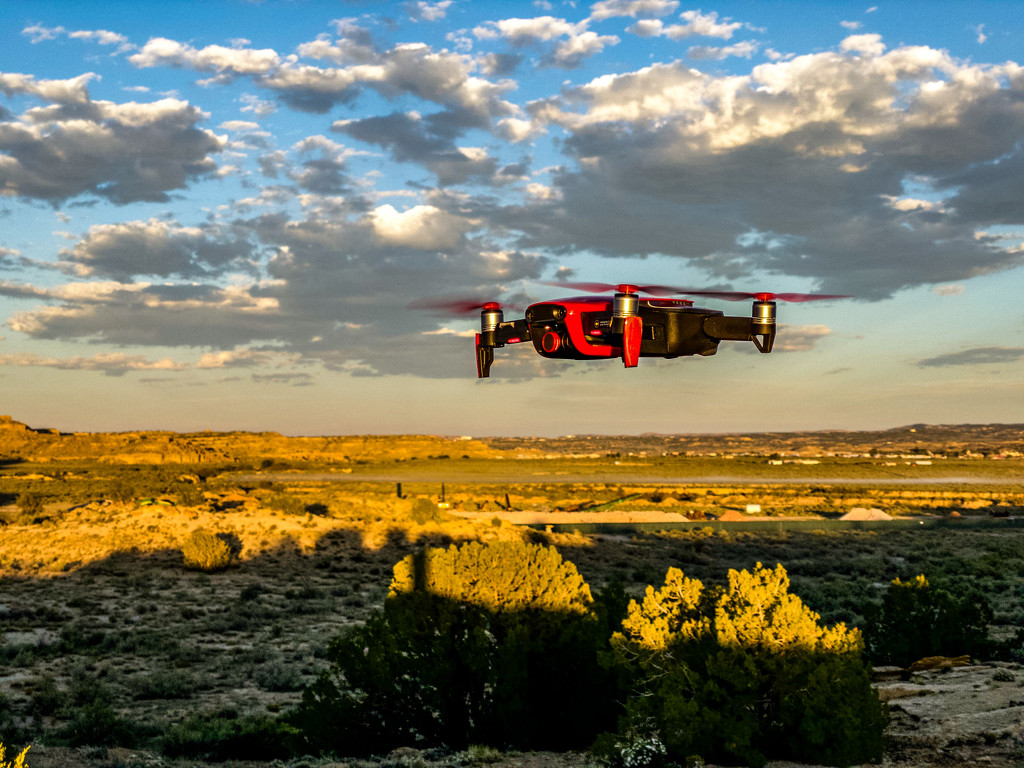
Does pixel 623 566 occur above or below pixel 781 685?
below

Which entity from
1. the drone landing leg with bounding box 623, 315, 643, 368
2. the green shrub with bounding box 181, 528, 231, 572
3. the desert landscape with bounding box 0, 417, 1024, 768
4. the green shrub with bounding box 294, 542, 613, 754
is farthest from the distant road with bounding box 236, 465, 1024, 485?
A: the drone landing leg with bounding box 623, 315, 643, 368

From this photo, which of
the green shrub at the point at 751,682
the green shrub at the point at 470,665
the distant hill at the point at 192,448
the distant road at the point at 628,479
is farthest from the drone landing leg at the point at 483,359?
the distant hill at the point at 192,448

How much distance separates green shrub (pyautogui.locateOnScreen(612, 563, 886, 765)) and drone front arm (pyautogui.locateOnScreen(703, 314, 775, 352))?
300cm

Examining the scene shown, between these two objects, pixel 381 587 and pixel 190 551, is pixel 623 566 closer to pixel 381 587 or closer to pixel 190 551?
pixel 381 587

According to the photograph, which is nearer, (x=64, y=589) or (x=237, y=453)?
(x=64, y=589)

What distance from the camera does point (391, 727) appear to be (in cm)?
1184

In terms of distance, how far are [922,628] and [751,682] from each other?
9004 millimetres

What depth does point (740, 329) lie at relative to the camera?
8180 millimetres

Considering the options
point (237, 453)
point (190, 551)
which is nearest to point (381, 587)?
point (190, 551)

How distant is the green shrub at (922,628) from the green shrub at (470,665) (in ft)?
25.0

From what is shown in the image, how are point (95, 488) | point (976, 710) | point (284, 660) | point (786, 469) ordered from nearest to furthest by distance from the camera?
1. point (976, 710)
2. point (284, 660)
3. point (95, 488)
4. point (786, 469)

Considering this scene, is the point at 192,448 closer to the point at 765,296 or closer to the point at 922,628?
the point at 922,628

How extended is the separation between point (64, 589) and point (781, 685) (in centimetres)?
2753

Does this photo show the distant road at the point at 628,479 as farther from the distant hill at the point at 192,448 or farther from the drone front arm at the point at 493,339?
the drone front arm at the point at 493,339
